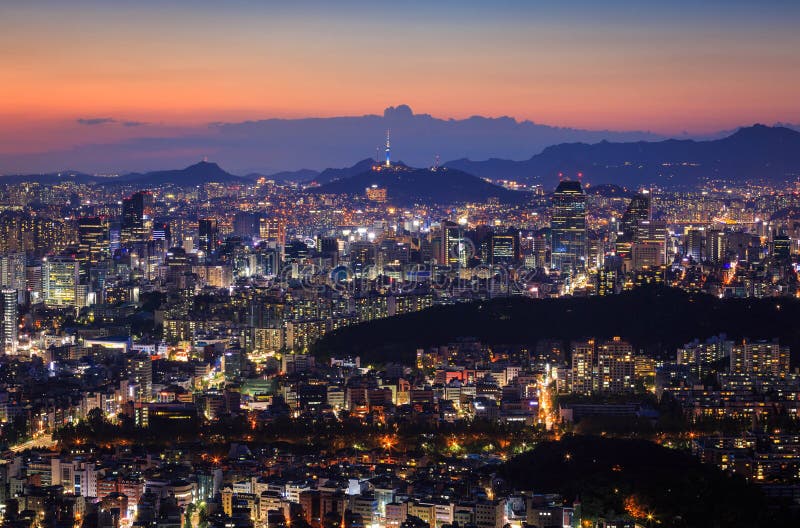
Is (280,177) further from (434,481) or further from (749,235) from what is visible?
(434,481)

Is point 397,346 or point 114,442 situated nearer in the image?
point 114,442

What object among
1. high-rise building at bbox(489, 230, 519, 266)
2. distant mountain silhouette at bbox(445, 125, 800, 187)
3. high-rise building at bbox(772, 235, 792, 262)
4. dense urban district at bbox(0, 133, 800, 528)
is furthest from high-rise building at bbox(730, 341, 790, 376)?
distant mountain silhouette at bbox(445, 125, 800, 187)

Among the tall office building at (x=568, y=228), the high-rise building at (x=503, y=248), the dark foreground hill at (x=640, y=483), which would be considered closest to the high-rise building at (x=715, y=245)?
the tall office building at (x=568, y=228)

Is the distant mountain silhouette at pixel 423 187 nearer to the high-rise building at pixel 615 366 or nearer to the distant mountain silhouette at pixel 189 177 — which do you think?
the distant mountain silhouette at pixel 189 177

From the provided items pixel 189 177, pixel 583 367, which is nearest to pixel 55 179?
pixel 189 177

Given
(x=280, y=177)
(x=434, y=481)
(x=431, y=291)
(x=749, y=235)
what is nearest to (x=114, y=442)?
(x=434, y=481)

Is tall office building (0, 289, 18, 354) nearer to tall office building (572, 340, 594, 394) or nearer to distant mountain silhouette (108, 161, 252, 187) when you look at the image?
tall office building (572, 340, 594, 394)
